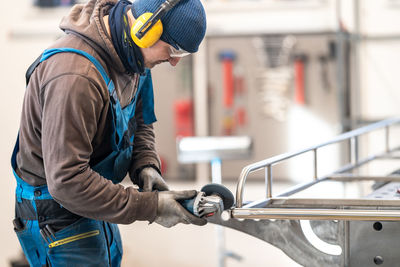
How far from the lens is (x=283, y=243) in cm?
162

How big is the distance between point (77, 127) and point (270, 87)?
2.74 meters

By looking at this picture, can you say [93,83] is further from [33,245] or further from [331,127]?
[331,127]

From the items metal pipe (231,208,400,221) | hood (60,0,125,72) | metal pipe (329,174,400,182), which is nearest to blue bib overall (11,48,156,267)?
hood (60,0,125,72)

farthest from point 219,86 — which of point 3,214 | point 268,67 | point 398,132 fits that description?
point 3,214

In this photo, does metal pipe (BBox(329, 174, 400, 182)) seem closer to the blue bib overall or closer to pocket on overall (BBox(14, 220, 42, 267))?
the blue bib overall

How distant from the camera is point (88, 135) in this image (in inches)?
55.7

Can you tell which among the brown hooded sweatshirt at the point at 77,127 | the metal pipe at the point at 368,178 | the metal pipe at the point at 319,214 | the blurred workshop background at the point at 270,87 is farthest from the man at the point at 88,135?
the blurred workshop background at the point at 270,87

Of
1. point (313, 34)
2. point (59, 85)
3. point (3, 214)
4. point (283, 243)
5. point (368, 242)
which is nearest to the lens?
point (59, 85)

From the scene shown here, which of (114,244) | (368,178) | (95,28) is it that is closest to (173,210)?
(114,244)

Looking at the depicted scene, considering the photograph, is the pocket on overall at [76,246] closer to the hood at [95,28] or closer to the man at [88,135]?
the man at [88,135]

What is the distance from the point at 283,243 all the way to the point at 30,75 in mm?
766

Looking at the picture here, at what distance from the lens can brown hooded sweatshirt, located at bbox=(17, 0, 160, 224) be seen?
136 centimetres

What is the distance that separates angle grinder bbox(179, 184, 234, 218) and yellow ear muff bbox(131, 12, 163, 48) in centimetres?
38

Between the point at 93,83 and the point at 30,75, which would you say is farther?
the point at 30,75
